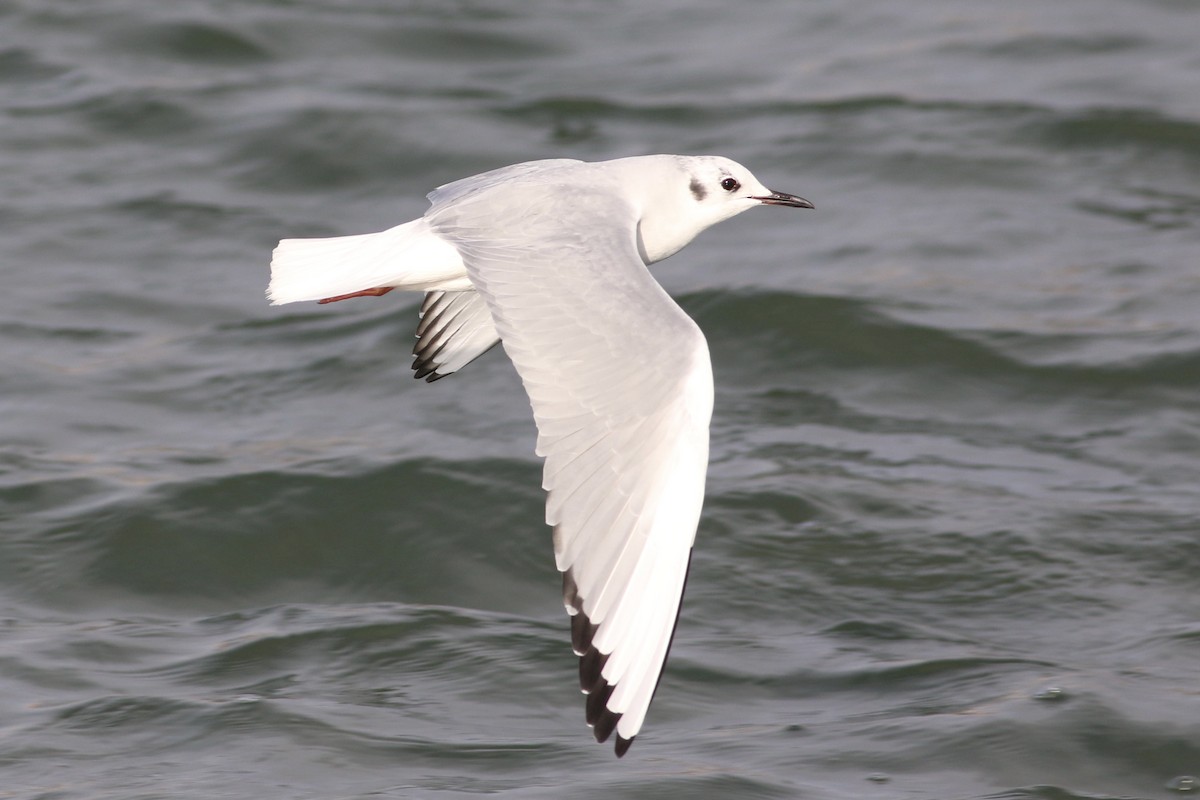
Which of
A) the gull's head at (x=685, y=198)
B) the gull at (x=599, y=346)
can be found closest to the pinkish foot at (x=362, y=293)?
the gull at (x=599, y=346)

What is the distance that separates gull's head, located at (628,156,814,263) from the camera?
17.5 ft

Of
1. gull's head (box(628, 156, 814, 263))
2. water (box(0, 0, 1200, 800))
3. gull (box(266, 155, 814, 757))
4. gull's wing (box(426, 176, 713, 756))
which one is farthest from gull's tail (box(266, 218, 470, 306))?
water (box(0, 0, 1200, 800))

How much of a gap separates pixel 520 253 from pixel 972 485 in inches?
131

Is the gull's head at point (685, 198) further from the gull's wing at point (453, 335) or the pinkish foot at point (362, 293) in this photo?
the pinkish foot at point (362, 293)

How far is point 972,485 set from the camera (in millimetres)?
7531

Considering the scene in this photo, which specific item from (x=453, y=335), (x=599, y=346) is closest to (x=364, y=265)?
(x=453, y=335)

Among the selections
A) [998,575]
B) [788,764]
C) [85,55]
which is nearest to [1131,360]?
[998,575]

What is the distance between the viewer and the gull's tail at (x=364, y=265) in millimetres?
4934

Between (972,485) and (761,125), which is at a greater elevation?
(761,125)

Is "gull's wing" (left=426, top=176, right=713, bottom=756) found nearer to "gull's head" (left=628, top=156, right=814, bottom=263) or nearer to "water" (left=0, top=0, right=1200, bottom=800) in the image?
"gull's head" (left=628, top=156, right=814, bottom=263)

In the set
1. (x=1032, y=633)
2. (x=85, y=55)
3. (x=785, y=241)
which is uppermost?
(x=85, y=55)

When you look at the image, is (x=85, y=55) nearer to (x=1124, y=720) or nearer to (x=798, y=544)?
(x=798, y=544)

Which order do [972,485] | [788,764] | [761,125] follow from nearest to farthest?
[788,764] → [972,485] → [761,125]

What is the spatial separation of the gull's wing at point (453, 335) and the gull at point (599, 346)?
1.27 ft
